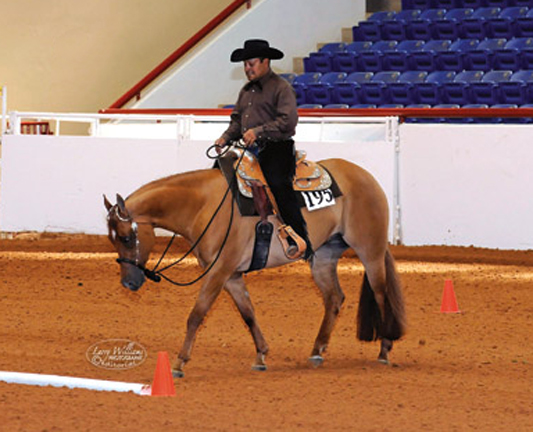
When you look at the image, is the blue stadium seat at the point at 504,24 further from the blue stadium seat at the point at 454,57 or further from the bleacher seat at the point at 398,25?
the bleacher seat at the point at 398,25

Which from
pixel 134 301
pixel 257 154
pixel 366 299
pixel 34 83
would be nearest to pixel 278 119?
pixel 257 154

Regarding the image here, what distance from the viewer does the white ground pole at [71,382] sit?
6438mm

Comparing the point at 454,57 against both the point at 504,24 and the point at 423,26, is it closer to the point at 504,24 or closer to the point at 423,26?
the point at 504,24

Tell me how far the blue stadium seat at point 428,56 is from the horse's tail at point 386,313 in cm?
1257

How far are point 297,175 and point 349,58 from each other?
45.0 feet

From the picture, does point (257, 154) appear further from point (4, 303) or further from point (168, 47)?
point (168, 47)

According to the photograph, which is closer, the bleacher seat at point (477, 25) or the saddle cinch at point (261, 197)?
the saddle cinch at point (261, 197)

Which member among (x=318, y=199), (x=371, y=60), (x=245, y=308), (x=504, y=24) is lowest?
(x=245, y=308)

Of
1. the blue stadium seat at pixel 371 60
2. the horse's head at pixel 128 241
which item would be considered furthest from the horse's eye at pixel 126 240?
the blue stadium seat at pixel 371 60

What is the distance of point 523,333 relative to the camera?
29.8ft

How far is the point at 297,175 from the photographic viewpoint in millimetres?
7715

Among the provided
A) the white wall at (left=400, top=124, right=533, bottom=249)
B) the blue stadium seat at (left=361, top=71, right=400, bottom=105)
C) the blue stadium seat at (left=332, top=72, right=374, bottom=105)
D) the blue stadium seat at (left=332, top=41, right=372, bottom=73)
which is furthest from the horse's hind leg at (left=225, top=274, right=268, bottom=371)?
the blue stadium seat at (left=332, top=41, right=372, bottom=73)

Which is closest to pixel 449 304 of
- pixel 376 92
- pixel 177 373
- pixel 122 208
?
pixel 177 373

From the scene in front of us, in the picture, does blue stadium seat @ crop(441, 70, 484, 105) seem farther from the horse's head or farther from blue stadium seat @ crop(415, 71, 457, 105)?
the horse's head
